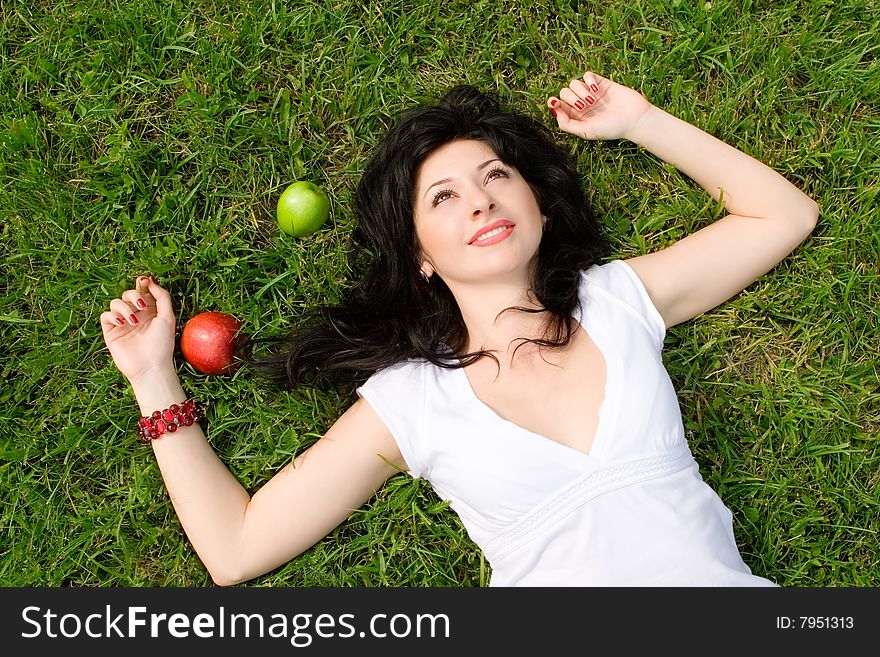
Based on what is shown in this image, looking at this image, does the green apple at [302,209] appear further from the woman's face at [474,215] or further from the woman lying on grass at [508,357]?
the woman's face at [474,215]

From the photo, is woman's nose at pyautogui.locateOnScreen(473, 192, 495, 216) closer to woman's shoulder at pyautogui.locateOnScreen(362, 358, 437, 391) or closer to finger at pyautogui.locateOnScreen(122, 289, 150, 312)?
woman's shoulder at pyautogui.locateOnScreen(362, 358, 437, 391)

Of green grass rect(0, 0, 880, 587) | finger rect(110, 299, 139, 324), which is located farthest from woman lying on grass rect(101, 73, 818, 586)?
green grass rect(0, 0, 880, 587)

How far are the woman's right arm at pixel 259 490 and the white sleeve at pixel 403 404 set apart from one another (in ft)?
0.18

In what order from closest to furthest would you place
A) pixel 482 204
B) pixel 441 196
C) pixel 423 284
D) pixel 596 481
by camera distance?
pixel 596 481 → pixel 482 204 → pixel 441 196 → pixel 423 284

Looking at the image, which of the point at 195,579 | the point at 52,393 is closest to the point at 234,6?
the point at 52,393

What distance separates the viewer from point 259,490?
343 centimetres

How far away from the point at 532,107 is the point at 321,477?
2.10m

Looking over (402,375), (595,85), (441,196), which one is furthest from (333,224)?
(595,85)

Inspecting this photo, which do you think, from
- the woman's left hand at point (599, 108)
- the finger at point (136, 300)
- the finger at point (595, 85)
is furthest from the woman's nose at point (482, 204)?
the finger at point (136, 300)

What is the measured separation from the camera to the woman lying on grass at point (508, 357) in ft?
9.76

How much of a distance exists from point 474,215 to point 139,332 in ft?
5.52

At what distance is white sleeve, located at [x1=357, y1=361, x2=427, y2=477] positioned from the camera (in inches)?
127

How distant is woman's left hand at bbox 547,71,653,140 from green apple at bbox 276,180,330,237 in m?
1.23

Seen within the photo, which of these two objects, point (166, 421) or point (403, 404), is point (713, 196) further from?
point (166, 421)
